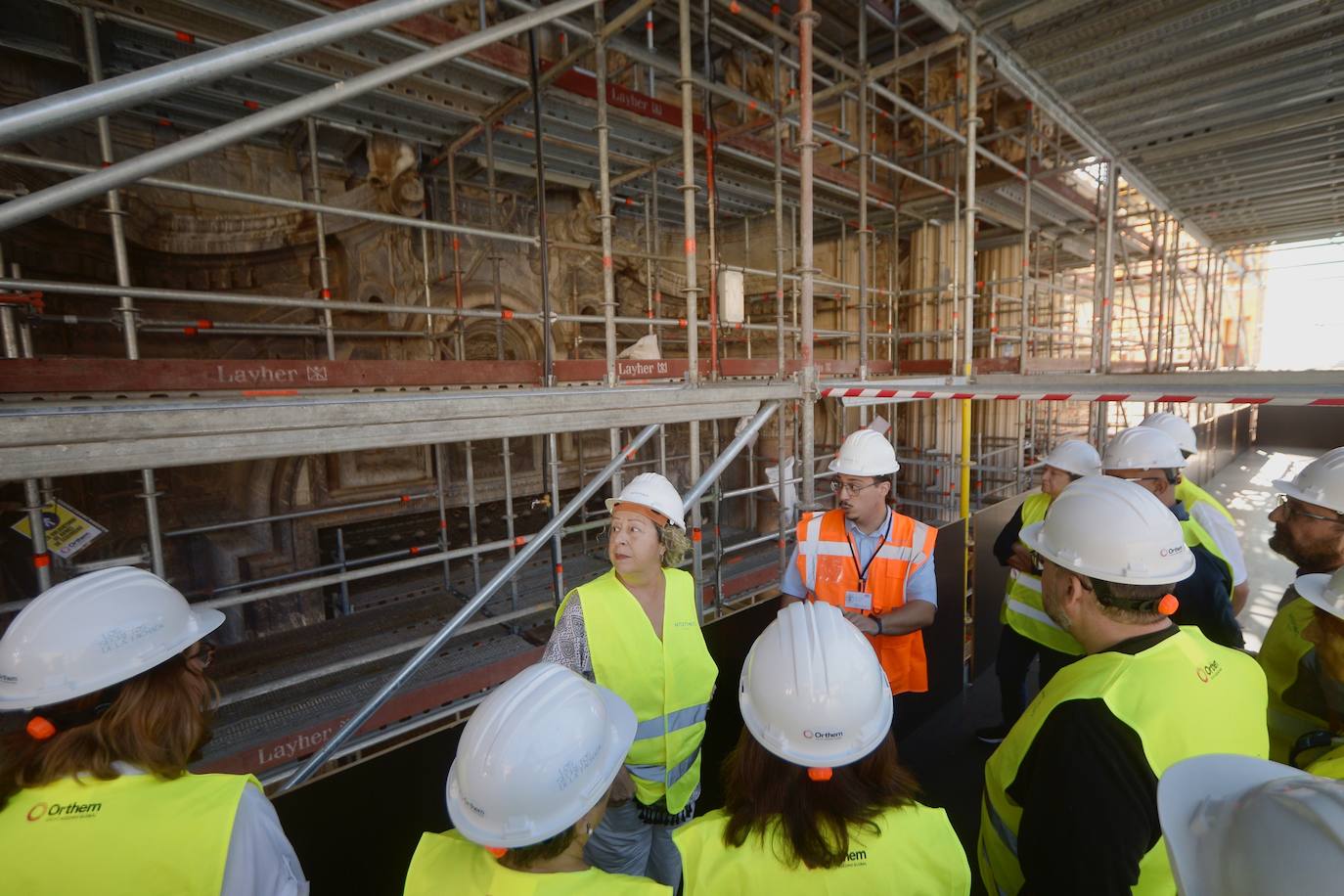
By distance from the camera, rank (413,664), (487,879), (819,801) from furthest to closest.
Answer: (413,664), (819,801), (487,879)

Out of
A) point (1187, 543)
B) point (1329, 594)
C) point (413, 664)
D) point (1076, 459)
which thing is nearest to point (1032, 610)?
point (1187, 543)

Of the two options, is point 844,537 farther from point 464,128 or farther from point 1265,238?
point 1265,238

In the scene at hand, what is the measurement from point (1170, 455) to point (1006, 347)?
8053 millimetres

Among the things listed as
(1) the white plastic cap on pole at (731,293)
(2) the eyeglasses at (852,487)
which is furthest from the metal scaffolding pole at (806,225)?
(1) the white plastic cap on pole at (731,293)

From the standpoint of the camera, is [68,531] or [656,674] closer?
[656,674]

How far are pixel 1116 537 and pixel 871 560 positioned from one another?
1.26 meters

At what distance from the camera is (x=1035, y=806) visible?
1.31 m

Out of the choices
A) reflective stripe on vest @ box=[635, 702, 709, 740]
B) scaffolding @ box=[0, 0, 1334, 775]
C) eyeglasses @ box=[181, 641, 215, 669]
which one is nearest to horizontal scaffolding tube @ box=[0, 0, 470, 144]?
scaffolding @ box=[0, 0, 1334, 775]

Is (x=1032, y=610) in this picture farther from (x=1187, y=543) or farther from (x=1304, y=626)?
(x=1304, y=626)

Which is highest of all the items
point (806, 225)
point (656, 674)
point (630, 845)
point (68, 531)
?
point (806, 225)

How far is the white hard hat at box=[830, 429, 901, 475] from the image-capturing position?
2.84m

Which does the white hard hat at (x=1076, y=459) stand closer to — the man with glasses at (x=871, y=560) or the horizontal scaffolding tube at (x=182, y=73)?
the man with glasses at (x=871, y=560)

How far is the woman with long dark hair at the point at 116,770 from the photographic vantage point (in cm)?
120

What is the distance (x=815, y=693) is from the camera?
1.34m
